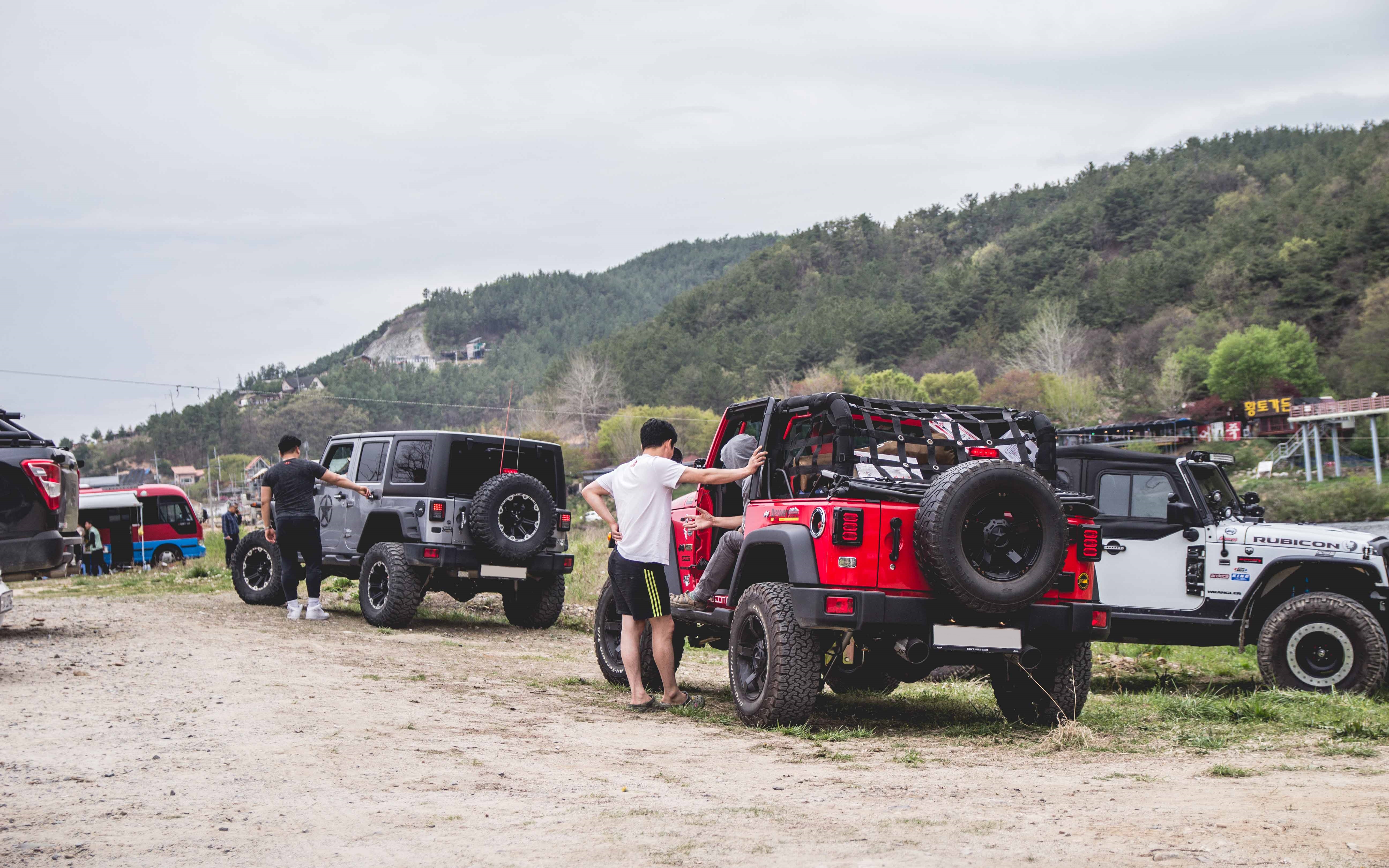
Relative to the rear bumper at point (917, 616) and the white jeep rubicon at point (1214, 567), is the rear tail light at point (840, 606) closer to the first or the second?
the rear bumper at point (917, 616)

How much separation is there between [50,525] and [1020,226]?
160257 millimetres

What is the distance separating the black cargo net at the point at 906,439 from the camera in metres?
7.29

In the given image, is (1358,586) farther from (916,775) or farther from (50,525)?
(50,525)

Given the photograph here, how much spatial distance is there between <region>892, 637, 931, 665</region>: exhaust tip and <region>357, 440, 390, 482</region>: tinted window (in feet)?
26.6

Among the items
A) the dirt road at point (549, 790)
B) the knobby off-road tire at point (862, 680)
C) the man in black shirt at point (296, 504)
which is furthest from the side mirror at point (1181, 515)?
the man in black shirt at point (296, 504)

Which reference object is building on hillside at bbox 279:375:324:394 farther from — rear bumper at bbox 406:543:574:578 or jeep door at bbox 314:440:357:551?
rear bumper at bbox 406:543:574:578

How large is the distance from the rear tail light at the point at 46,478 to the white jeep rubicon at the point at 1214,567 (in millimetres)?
8829

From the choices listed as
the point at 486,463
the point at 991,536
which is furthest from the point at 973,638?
the point at 486,463

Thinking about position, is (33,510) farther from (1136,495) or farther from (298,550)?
(1136,495)

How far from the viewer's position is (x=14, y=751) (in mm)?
5738

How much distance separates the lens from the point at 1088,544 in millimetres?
7023

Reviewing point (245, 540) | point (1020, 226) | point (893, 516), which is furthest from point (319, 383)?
point (893, 516)

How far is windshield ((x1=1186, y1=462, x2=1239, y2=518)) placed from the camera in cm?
987

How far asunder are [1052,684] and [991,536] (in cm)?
141
